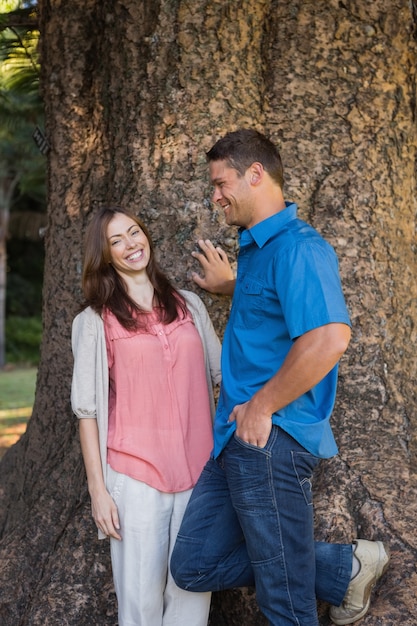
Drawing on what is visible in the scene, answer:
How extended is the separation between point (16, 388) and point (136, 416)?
14147 mm

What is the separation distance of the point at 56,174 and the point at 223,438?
2240 millimetres

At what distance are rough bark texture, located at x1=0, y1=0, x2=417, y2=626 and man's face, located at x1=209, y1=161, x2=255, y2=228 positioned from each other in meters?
0.90

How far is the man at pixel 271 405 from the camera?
2828 millimetres

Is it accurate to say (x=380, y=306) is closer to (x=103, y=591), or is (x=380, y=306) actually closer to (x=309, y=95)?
(x=309, y=95)

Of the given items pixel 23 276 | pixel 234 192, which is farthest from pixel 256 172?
pixel 23 276

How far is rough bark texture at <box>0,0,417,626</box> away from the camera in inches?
157

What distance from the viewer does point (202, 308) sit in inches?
147

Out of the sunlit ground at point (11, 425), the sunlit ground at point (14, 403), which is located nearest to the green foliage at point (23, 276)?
the sunlit ground at point (14, 403)

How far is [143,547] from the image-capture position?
3355 millimetres

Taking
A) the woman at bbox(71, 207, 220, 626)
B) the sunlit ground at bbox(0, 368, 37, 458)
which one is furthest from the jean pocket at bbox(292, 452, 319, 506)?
the sunlit ground at bbox(0, 368, 37, 458)

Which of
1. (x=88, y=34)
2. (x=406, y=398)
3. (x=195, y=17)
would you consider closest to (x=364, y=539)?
(x=406, y=398)

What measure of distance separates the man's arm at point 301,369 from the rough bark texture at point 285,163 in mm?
1070

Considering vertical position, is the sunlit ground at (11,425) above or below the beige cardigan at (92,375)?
below

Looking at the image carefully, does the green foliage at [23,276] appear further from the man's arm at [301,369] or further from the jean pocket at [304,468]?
the man's arm at [301,369]
